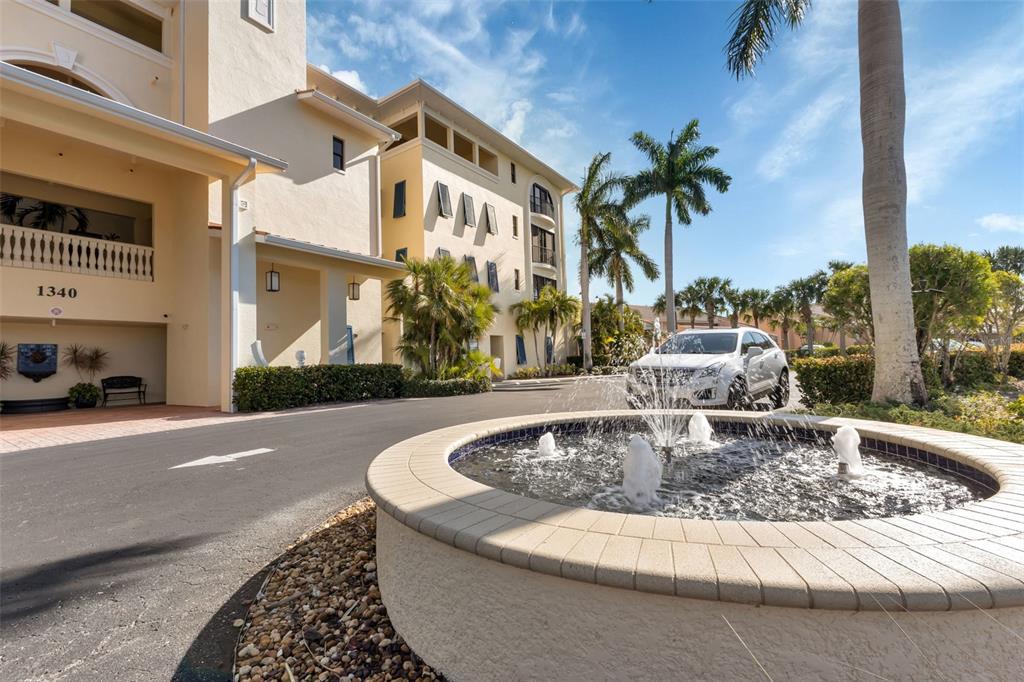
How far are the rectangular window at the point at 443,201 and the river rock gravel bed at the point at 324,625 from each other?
18.6 metres

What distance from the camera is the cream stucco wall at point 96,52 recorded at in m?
10.3

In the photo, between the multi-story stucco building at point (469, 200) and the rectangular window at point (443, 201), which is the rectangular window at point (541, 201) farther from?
the rectangular window at point (443, 201)

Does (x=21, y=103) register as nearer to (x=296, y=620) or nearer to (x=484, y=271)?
(x=296, y=620)

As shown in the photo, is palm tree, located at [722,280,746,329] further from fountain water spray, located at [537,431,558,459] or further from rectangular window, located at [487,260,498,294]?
fountain water spray, located at [537,431,558,459]

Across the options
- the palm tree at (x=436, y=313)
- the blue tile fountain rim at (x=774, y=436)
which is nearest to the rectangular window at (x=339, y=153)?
the palm tree at (x=436, y=313)

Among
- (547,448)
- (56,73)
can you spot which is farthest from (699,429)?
(56,73)

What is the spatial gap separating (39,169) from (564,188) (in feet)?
84.6

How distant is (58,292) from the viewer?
11.0 metres

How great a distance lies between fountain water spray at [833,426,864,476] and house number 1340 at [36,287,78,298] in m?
15.9

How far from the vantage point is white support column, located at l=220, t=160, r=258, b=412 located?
10.9 metres

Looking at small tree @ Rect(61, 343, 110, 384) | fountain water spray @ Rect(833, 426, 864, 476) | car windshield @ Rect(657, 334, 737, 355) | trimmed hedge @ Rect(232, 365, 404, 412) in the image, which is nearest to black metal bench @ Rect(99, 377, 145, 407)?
small tree @ Rect(61, 343, 110, 384)

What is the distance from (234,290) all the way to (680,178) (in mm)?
21467

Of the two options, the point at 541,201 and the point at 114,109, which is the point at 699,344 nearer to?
the point at 114,109

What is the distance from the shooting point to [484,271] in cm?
2327
